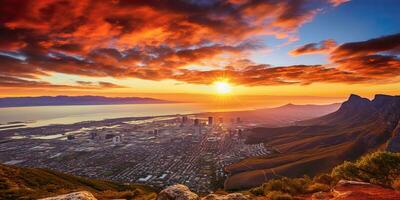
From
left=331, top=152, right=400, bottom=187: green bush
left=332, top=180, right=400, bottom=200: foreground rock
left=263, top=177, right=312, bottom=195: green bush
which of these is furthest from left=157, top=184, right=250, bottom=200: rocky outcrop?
left=331, top=152, right=400, bottom=187: green bush

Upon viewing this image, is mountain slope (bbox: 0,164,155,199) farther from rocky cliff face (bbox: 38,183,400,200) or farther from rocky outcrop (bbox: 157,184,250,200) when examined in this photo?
rocky cliff face (bbox: 38,183,400,200)

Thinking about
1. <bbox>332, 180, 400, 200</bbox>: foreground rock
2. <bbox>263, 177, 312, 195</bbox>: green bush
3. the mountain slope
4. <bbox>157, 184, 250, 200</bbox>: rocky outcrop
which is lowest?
the mountain slope

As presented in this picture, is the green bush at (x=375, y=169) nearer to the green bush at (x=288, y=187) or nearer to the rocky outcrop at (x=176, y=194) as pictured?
the green bush at (x=288, y=187)

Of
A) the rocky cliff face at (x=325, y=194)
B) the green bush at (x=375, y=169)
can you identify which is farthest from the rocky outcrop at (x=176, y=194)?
the green bush at (x=375, y=169)

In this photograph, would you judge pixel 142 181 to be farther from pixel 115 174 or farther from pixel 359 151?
pixel 359 151

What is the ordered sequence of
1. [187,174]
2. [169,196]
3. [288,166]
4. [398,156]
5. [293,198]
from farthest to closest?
[187,174] → [288,166] → [398,156] → [293,198] → [169,196]

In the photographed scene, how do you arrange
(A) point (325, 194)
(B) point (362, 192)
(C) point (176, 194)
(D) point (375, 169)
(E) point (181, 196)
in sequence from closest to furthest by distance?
(E) point (181, 196) < (C) point (176, 194) < (B) point (362, 192) < (A) point (325, 194) < (D) point (375, 169)

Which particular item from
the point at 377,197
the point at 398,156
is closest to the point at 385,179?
the point at 398,156

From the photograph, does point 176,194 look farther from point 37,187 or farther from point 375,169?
point 37,187

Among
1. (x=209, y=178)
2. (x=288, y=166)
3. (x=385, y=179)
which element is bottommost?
(x=209, y=178)

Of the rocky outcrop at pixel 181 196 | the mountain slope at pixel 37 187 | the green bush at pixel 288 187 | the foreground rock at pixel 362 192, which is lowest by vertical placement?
the mountain slope at pixel 37 187

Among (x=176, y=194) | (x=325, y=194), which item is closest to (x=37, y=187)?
(x=176, y=194)
